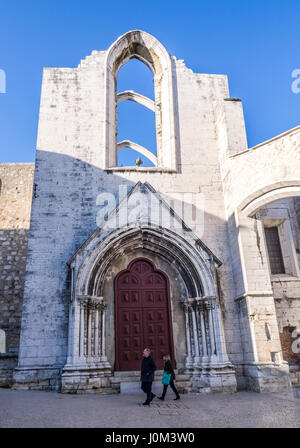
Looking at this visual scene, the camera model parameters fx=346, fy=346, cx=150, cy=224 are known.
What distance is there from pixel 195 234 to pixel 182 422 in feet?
18.2

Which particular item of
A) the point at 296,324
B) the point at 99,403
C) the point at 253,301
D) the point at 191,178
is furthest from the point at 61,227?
the point at 296,324

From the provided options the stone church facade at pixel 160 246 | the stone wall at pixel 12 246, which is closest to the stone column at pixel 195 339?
the stone church facade at pixel 160 246

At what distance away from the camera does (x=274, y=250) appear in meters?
12.3

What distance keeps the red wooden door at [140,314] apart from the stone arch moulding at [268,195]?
3.11 m

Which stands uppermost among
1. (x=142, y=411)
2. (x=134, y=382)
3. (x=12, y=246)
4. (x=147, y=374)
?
(x=12, y=246)

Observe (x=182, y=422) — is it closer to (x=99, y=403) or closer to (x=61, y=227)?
(x=99, y=403)

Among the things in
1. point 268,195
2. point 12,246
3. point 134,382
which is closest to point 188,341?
point 134,382

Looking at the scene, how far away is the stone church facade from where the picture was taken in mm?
8742

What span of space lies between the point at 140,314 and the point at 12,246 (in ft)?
24.0

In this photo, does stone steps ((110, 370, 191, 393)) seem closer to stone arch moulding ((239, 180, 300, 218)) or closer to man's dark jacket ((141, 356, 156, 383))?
man's dark jacket ((141, 356, 156, 383))

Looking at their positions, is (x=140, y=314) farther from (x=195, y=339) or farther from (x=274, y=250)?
(x=274, y=250)

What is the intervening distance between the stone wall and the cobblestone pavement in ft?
18.0

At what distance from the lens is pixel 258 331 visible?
8773mm

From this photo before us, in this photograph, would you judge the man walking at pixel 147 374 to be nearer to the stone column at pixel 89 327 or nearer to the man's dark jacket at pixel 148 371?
the man's dark jacket at pixel 148 371
